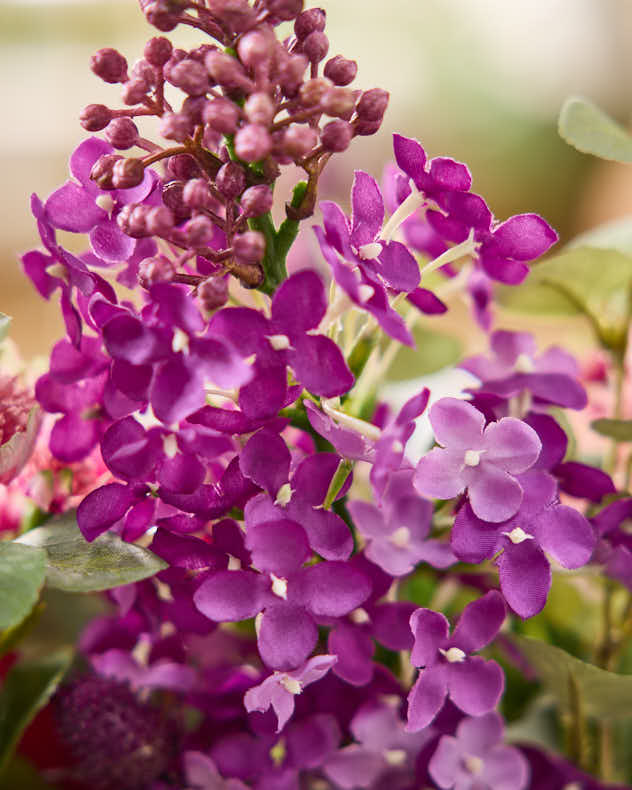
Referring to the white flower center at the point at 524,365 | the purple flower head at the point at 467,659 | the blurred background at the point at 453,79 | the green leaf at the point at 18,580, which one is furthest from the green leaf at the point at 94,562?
the blurred background at the point at 453,79

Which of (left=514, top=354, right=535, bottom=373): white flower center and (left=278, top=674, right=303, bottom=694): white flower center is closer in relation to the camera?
(left=278, top=674, right=303, bottom=694): white flower center

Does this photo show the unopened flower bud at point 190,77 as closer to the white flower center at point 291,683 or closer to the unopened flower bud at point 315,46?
the unopened flower bud at point 315,46

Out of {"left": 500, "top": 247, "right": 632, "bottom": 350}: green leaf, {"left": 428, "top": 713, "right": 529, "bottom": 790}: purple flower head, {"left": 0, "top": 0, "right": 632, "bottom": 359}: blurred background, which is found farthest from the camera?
{"left": 0, "top": 0, "right": 632, "bottom": 359}: blurred background

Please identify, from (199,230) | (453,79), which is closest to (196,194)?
(199,230)

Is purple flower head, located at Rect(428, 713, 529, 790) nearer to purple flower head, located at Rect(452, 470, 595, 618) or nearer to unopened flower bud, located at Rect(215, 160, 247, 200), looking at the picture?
purple flower head, located at Rect(452, 470, 595, 618)

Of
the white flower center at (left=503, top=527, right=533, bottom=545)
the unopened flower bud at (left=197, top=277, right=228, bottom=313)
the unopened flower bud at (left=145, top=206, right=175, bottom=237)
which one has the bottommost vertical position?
the white flower center at (left=503, top=527, right=533, bottom=545)

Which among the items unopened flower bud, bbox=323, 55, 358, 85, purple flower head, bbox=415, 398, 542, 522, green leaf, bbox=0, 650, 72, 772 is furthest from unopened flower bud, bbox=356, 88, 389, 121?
green leaf, bbox=0, 650, 72, 772

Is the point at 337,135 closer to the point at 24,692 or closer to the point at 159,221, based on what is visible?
the point at 159,221

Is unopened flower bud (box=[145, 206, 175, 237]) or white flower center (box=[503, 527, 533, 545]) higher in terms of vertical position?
unopened flower bud (box=[145, 206, 175, 237])

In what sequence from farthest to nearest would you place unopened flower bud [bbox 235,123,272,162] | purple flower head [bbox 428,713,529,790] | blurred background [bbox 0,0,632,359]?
blurred background [bbox 0,0,632,359] < purple flower head [bbox 428,713,529,790] < unopened flower bud [bbox 235,123,272,162]
